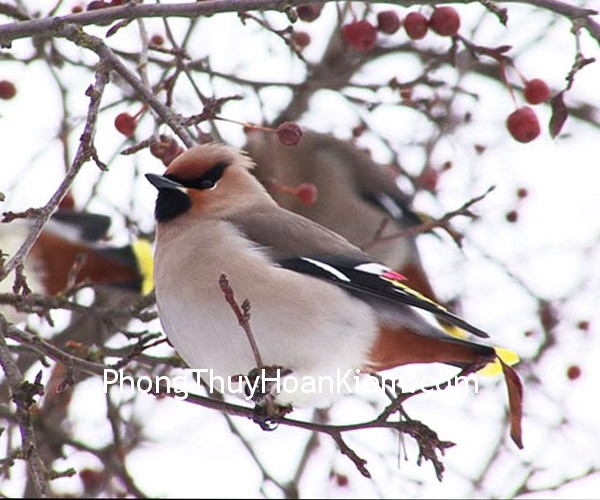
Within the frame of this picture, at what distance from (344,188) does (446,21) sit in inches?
82.7

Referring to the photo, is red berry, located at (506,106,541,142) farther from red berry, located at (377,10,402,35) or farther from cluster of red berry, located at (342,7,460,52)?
red berry, located at (377,10,402,35)

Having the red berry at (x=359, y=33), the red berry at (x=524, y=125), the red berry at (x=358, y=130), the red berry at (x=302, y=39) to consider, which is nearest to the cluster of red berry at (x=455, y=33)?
the red berry at (x=524, y=125)

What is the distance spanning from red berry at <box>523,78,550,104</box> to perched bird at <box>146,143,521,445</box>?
2.56ft

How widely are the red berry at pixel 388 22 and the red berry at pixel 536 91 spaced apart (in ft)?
2.17

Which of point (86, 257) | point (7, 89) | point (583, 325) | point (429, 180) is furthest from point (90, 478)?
point (583, 325)

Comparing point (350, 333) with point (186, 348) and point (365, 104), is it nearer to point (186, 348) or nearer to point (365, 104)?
point (186, 348)

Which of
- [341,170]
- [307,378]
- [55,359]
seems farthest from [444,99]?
[55,359]

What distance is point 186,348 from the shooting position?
9.77 ft

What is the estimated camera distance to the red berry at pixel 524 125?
3393 mm

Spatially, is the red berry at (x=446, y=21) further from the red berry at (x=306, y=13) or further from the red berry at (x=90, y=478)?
the red berry at (x=90, y=478)

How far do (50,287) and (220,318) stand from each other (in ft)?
5.19

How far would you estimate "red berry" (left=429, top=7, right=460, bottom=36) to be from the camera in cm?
342

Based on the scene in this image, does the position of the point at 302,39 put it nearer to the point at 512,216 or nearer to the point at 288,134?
the point at 512,216

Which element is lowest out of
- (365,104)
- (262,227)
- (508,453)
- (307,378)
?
(508,453)
